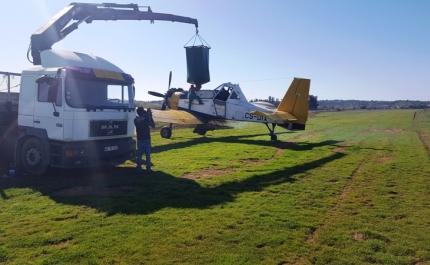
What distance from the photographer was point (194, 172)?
10242 millimetres

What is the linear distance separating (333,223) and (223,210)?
1.90 meters

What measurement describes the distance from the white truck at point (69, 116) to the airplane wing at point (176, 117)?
849 cm

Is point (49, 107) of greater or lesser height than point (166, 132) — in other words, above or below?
above

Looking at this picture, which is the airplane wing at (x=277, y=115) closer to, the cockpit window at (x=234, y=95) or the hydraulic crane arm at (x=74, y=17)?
the cockpit window at (x=234, y=95)

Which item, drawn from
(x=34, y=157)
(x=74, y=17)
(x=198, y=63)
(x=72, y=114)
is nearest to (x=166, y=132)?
(x=198, y=63)

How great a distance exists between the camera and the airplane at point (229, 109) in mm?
17781

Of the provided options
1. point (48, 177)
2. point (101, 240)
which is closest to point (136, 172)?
point (48, 177)

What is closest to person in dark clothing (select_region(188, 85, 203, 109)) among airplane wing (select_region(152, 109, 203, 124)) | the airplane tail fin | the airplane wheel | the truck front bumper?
airplane wing (select_region(152, 109, 203, 124))

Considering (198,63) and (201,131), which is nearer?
(198,63)

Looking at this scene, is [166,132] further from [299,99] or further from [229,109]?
[299,99]

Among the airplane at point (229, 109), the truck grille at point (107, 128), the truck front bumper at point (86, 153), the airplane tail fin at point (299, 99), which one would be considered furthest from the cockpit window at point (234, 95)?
the truck front bumper at point (86, 153)

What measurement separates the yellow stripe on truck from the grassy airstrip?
2.63 m

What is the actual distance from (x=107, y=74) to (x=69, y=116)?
159cm

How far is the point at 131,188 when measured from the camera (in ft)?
27.1
